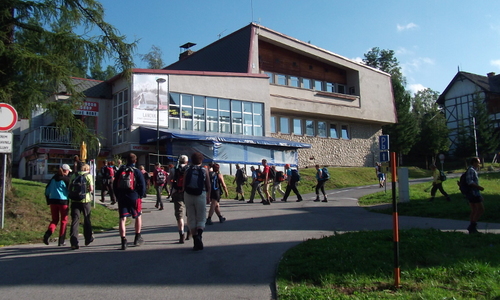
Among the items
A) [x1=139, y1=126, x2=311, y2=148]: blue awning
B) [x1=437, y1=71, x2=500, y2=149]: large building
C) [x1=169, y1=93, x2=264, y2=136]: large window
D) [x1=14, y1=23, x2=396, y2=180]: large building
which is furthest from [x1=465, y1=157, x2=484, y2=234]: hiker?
[x1=437, y1=71, x2=500, y2=149]: large building

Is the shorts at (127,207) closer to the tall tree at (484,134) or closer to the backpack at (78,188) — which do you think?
the backpack at (78,188)

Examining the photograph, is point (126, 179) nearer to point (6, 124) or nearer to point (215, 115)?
point (6, 124)

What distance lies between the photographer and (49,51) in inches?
477

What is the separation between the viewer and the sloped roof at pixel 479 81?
63.5 m

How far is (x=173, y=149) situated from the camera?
26.6m

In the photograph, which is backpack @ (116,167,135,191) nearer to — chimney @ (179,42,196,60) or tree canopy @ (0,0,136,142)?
tree canopy @ (0,0,136,142)

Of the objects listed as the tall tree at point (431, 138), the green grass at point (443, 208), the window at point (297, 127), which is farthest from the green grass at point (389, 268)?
the tall tree at point (431, 138)

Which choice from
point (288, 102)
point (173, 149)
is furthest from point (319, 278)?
point (288, 102)

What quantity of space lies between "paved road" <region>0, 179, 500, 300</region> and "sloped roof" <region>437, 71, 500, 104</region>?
192 ft

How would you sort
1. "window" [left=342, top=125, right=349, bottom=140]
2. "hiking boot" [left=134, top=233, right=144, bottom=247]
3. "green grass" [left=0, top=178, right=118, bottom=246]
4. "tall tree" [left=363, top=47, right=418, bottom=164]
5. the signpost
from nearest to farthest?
"hiking boot" [left=134, top=233, right=144, bottom=247] → "green grass" [left=0, top=178, right=118, bottom=246] → the signpost → "window" [left=342, top=125, right=349, bottom=140] → "tall tree" [left=363, top=47, right=418, bottom=164]

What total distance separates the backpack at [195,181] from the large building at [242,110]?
13.0m

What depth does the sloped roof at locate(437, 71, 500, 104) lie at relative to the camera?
63531 millimetres

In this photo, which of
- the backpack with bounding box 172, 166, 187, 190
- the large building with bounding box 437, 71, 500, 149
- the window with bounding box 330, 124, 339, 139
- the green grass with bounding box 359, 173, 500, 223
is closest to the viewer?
the backpack with bounding box 172, 166, 187, 190

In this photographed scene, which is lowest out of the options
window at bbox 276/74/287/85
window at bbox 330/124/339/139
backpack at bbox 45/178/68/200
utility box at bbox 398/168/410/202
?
utility box at bbox 398/168/410/202
